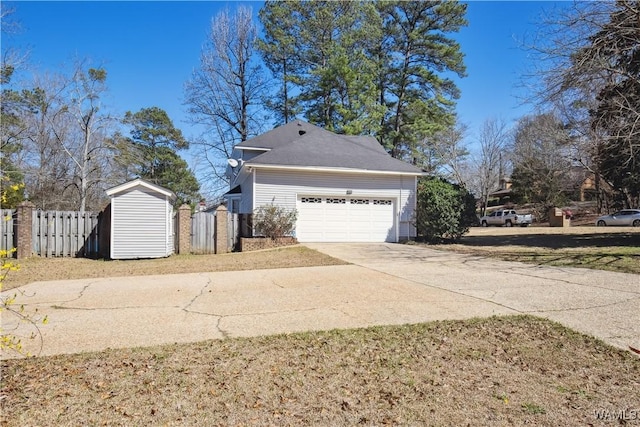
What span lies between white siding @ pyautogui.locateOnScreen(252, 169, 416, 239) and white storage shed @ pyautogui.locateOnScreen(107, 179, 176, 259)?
Result: 12.8 feet

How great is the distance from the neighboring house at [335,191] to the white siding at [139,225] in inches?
140

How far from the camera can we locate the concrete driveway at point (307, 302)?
466 centimetres

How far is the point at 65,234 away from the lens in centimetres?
1341

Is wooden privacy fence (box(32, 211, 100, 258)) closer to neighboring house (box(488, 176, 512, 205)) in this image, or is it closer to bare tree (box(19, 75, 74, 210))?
bare tree (box(19, 75, 74, 210))

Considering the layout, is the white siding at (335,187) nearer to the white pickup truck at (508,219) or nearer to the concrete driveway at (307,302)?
the concrete driveway at (307,302)

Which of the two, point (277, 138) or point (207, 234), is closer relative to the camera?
point (207, 234)

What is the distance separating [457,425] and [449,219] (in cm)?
1391

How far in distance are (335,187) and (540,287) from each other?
10.5m

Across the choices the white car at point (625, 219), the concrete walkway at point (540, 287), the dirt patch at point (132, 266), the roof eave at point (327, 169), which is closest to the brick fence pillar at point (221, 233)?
the roof eave at point (327, 169)

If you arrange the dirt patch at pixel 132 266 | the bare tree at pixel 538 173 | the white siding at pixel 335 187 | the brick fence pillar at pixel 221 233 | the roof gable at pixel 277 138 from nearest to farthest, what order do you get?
the dirt patch at pixel 132 266 → the brick fence pillar at pixel 221 233 → the white siding at pixel 335 187 → the roof gable at pixel 277 138 → the bare tree at pixel 538 173

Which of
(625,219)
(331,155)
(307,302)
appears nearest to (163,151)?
(331,155)

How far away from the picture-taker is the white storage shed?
12.8m

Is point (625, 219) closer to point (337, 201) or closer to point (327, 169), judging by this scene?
point (337, 201)

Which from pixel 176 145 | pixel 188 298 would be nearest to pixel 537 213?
pixel 176 145
